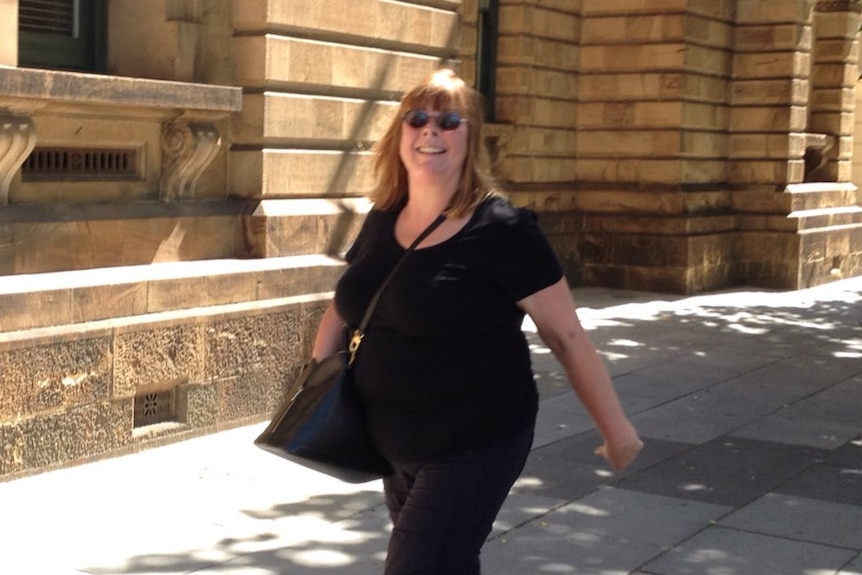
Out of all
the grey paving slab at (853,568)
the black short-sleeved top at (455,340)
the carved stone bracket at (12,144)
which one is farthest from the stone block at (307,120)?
the black short-sleeved top at (455,340)

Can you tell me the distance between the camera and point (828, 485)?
8.18 metres

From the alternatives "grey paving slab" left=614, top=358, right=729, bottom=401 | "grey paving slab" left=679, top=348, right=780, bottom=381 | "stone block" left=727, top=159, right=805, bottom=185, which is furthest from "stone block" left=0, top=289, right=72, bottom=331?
"stone block" left=727, top=159, right=805, bottom=185

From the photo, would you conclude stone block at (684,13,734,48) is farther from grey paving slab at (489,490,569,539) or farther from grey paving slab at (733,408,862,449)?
grey paving slab at (489,490,569,539)

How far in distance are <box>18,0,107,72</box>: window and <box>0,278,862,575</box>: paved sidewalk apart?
97.4 inches

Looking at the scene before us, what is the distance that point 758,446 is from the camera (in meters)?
9.23

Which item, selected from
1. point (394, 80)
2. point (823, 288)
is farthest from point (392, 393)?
point (823, 288)

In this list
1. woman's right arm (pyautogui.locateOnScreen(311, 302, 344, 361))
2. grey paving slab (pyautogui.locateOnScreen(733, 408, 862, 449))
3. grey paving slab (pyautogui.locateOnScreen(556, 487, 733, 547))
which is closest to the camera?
woman's right arm (pyautogui.locateOnScreen(311, 302, 344, 361))

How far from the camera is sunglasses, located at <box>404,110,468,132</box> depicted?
4051mm

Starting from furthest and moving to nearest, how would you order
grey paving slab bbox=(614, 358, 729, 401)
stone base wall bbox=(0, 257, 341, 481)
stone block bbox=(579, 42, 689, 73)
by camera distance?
stone block bbox=(579, 42, 689, 73) → grey paving slab bbox=(614, 358, 729, 401) → stone base wall bbox=(0, 257, 341, 481)

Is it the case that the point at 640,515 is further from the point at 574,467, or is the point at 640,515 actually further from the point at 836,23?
the point at 836,23

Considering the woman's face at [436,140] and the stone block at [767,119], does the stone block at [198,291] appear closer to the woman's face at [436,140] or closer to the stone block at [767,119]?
the woman's face at [436,140]

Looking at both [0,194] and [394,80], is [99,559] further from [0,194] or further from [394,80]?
[394,80]

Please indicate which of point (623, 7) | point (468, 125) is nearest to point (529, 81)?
point (623, 7)

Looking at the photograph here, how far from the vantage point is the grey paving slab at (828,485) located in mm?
7910
